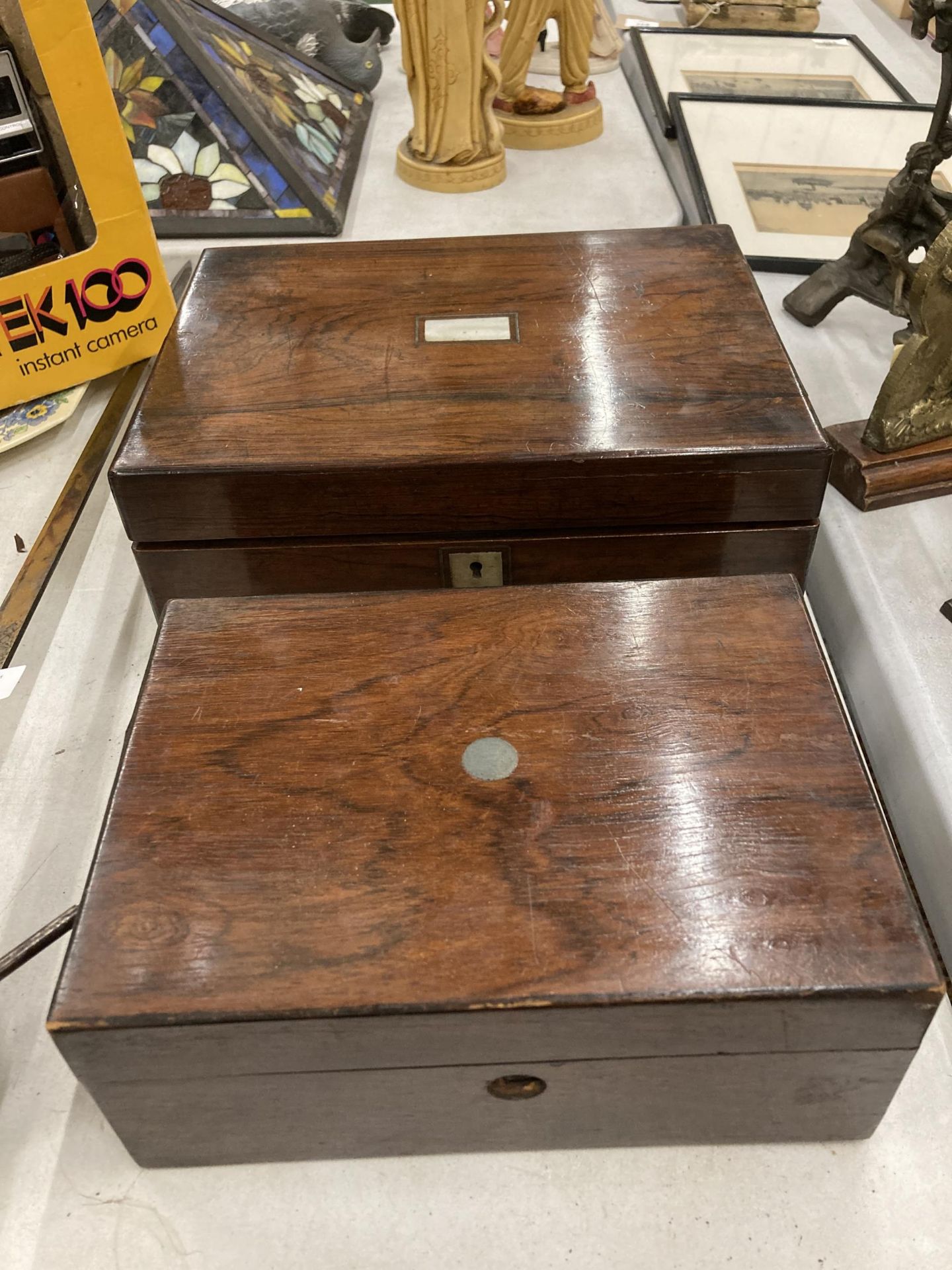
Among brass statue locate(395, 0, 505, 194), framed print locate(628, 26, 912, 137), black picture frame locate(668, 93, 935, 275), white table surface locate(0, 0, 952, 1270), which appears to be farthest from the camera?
framed print locate(628, 26, 912, 137)

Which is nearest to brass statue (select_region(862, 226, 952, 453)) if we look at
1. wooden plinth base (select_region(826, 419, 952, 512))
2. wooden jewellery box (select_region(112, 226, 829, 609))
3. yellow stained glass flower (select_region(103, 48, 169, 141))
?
wooden plinth base (select_region(826, 419, 952, 512))

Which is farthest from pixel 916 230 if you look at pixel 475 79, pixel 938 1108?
pixel 938 1108

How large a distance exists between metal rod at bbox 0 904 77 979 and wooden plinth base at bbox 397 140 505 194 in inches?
49.1

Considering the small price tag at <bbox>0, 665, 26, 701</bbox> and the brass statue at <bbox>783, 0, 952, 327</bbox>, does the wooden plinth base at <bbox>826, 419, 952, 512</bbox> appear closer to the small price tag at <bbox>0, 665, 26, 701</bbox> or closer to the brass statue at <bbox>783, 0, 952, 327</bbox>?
the brass statue at <bbox>783, 0, 952, 327</bbox>

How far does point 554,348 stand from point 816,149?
37.2 inches

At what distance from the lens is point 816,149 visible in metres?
1.61

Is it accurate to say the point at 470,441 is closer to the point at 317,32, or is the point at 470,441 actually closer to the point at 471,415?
the point at 471,415

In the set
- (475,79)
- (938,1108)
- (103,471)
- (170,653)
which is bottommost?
(938,1108)

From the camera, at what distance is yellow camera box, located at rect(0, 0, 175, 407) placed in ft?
3.38

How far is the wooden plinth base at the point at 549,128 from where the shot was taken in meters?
1.69

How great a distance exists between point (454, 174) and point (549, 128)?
25 centimetres

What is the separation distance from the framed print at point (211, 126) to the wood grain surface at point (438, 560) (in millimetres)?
709

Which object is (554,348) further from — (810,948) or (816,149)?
(816,149)

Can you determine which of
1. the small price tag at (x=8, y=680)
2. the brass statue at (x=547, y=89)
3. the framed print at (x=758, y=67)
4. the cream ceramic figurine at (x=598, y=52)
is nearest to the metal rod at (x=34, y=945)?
the small price tag at (x=8, y=680)
